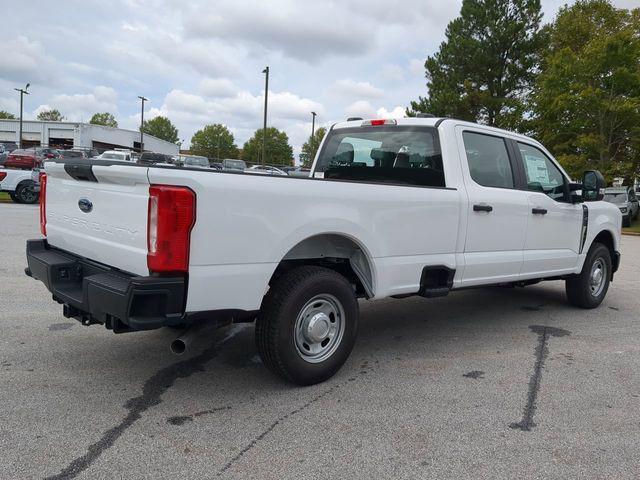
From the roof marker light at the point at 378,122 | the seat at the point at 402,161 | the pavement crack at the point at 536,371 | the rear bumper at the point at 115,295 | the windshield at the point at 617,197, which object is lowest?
the pavement crack at the point at 536,371

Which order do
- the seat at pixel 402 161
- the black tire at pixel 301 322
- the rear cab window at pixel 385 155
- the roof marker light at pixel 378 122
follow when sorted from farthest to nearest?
the roof marker light at pixel 378 122 → the seat at pixel 402 161 → the rear cab window at pixel 385 155 → the black tire at pixel 301 322

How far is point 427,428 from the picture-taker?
3199 millimetres

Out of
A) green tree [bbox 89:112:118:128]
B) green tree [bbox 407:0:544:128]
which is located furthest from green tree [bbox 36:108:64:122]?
green tree [bbox 407:0:544:128]

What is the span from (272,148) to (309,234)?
8757 centimetres

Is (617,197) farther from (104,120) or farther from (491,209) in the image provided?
(104,120)

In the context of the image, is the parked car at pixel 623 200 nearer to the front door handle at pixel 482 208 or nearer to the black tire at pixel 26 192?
the front door handle at pixel 482 208

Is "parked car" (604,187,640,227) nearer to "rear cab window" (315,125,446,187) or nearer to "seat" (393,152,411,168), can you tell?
"rear cab window" (315,125,446,187)

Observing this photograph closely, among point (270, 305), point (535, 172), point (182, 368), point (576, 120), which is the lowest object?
point (182, 368)

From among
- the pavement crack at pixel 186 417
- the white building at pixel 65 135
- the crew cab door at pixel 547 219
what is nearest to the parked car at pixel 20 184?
the crew cab door at pixel 547 219

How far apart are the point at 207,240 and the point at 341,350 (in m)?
1.38

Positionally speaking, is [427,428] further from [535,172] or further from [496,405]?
[535,172]

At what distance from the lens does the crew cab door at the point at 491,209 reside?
463cm

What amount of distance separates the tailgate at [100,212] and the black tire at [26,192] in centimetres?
1542

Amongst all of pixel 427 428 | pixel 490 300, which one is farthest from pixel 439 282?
pixel 490 300
